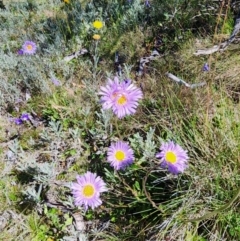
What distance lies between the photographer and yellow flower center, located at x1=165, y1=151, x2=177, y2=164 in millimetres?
1749

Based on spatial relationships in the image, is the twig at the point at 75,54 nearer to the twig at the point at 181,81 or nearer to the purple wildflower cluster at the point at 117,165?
the twig at the point at 181,81

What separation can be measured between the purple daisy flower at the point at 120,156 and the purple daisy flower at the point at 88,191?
13cm

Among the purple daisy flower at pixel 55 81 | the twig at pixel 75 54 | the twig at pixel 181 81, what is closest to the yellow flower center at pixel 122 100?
the twig at pixel 181 81

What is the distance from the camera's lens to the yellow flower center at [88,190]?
6.14ft

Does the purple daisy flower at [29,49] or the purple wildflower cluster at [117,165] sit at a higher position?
the purple daisy flower at [29,49]

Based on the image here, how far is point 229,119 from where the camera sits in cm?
216

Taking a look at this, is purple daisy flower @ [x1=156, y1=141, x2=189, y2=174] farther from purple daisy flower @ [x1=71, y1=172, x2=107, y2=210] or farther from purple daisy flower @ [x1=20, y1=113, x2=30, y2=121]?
purple daisy flower @ [x1=20, y1=113, x2=30, y2=121]

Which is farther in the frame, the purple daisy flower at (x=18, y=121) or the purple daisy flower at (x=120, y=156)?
the purple daisy flower at (x=18, y=121)

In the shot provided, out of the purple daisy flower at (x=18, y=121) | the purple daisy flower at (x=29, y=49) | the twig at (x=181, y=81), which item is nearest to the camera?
the twig at (x=181, y=81)

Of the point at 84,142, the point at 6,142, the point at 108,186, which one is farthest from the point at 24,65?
the point at 108,186

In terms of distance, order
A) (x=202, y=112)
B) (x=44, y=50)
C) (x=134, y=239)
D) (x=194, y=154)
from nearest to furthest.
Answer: (x=134, y=239)
(x=194, y=154)
(x=202, y=112)
(x=44, y=50)

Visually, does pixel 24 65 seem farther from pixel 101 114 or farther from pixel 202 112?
pixel 202 112

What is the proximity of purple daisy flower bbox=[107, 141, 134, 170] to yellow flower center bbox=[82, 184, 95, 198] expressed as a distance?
0.55 ft

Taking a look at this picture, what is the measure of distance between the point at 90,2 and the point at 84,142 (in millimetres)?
2093
